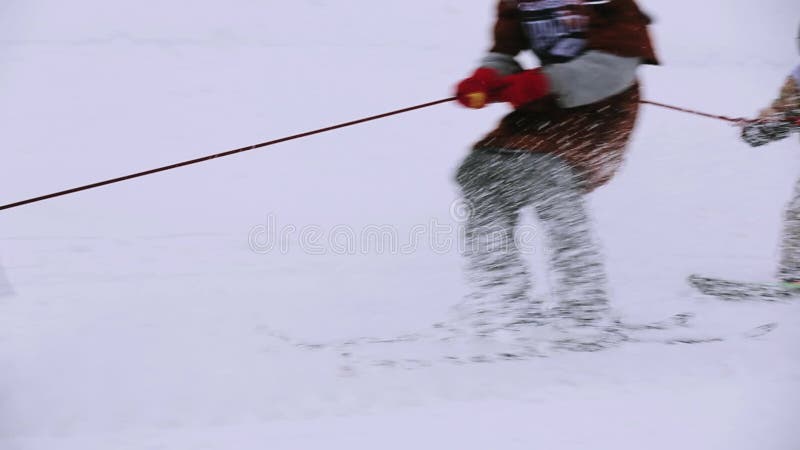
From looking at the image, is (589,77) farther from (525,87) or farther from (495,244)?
(495,244)

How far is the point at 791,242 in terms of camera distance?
218 cm

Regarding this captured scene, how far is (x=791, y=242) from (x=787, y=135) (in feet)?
0.98

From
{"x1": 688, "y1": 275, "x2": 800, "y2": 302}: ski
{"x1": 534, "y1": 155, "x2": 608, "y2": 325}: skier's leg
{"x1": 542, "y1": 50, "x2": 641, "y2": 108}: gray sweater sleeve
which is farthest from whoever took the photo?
{"x1": 688, "y1": 275, "x2": 800, "y2": 302}: ski

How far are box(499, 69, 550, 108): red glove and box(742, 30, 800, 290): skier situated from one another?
882mm

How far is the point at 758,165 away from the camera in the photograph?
122 inches

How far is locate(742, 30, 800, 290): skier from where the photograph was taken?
213cm

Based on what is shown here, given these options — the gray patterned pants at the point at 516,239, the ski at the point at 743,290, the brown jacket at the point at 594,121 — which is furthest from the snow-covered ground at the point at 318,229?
the brown jacket at the point at 594,121

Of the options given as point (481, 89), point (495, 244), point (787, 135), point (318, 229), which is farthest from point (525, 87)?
point (318, 229)

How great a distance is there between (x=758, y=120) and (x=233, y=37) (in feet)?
8.79

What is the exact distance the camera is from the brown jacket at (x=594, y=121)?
1.69m

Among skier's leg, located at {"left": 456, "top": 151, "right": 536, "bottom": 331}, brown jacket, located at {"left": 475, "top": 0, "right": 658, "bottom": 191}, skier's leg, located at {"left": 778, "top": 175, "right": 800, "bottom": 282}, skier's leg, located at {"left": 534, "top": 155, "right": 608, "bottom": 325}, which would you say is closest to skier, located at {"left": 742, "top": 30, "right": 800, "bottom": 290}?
skier's leg, located at {"left": 778, "top": 175, "right": 800, "bottom": 282}

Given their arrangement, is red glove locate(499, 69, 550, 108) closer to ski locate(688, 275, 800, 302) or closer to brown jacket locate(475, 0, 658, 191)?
brown jacket locate(475, 0, 658, 191)

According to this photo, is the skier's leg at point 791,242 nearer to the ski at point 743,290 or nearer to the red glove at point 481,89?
the ski at point 743,290

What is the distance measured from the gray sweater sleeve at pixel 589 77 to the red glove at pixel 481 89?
0.35ft
